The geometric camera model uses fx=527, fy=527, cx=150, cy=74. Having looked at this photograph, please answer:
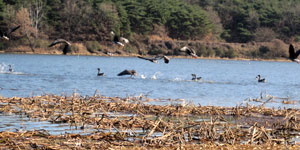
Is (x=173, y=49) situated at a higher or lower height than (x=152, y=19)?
lower

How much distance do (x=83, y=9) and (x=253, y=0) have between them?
40.7m

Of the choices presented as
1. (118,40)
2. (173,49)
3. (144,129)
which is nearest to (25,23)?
(173,49)

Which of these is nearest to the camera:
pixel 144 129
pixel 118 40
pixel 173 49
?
pixel 144 129

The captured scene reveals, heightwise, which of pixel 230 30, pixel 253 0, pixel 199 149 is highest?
pixel 253 0

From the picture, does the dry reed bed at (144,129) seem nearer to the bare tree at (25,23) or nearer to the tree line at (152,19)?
the tree line at (152,19)

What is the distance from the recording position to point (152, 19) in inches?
3167

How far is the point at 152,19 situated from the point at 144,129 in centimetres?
7075

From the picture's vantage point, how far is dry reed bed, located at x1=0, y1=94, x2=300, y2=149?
8859 mm

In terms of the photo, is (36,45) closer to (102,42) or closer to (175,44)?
(102,42)

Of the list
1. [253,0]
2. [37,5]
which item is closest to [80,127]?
[37,5]

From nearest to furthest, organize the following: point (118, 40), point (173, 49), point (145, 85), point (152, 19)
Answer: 1. point (118, 40)
2. point (145, 85)
3. point (173, 49)
4. point (152, 19)

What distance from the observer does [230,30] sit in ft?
306

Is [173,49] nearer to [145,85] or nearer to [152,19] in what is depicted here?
[152,19]

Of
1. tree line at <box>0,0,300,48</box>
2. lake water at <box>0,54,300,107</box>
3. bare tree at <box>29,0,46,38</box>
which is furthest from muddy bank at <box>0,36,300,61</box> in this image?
lake water at <box>0,54,300,107</box>
